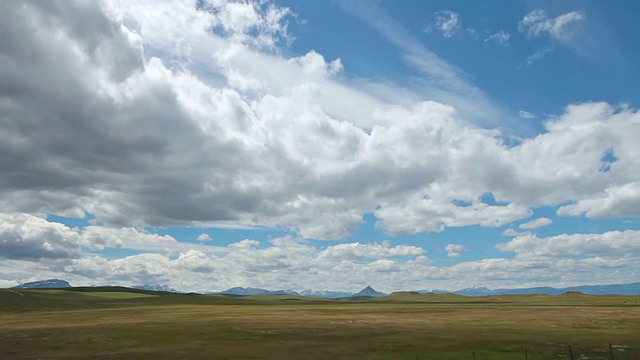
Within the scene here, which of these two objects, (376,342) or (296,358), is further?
(376,342)

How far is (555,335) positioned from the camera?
72875mm

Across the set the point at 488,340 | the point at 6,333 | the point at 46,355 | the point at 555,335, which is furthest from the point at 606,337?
the point at 6,333

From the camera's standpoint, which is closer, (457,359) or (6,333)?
(457,359)

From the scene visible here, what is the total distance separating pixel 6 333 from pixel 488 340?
258ft

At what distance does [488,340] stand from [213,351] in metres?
37.6

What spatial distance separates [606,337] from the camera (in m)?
69.4

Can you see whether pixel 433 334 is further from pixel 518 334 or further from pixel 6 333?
pixel 6 333

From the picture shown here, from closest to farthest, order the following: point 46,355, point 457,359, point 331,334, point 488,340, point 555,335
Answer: point 457,359
point 46,355
point 488,340
point 555,335
point 331,334

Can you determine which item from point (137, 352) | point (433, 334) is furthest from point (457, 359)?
point (137, 352)

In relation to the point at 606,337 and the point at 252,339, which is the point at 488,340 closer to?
the point at 606,337

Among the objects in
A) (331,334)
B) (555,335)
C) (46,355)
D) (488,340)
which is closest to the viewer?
(46,355)

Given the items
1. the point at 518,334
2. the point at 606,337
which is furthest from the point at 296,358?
the point at 606,337

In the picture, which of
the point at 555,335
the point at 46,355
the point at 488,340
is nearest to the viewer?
the point at 46,355

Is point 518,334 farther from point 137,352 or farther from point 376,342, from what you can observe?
point 137,352
